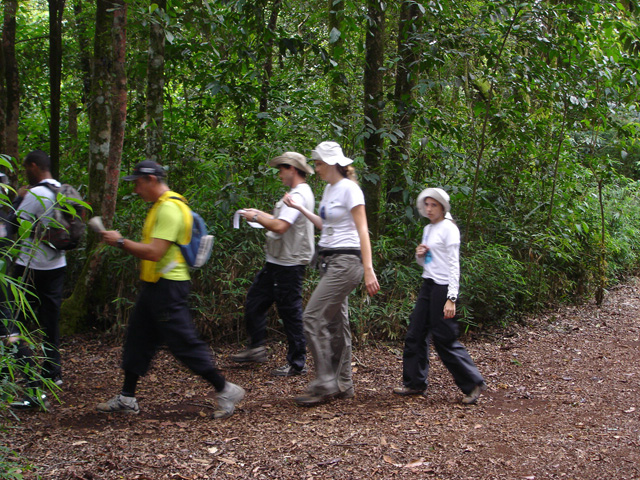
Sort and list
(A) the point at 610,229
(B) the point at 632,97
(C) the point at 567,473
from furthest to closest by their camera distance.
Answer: (A) the point at 610,229, (B) the point at 632,97, (C) the point at 567,473

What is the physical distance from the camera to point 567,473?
3.53 metres

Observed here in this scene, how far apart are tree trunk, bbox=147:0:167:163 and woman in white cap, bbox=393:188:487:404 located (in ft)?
12.7

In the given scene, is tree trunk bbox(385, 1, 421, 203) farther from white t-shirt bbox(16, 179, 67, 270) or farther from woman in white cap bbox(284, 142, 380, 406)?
white t-shirt bbox(16, 179, 67, 270)

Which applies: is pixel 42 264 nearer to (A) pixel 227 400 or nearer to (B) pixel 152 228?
(B) pixel 152 228

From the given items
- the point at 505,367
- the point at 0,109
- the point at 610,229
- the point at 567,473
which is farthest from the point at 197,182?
the point at 610,229

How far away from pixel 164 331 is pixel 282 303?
1624 mm

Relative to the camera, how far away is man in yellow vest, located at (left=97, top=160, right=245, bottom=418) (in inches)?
164

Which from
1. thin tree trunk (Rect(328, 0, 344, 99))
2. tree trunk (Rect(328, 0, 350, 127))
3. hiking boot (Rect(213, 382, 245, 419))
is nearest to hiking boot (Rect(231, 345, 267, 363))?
hiking boot (Rect(213, 382, 245, 419))

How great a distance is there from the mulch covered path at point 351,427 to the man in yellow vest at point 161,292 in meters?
0.50

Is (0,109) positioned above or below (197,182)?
above

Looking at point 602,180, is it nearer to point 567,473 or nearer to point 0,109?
point 567,473

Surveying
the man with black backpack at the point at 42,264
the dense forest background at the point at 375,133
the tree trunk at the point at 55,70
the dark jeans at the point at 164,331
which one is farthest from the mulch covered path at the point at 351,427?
the tree trunk at the point at 55,70

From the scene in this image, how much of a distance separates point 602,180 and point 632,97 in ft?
5.10

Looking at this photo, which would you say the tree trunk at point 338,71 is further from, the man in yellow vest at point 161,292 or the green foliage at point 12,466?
the green foliage at point 12,466
